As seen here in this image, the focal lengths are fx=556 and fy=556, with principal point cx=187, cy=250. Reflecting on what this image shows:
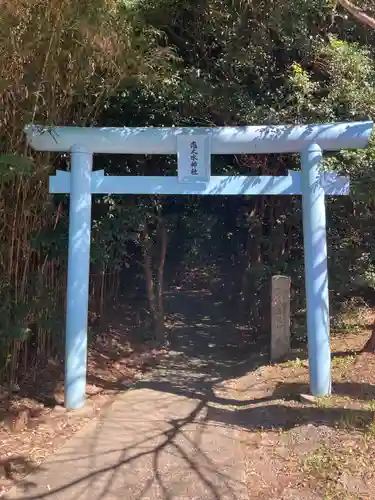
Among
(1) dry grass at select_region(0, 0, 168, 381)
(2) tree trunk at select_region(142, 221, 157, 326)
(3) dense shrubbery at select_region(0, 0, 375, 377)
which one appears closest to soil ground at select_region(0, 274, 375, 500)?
(2) tree trunk at select_region(142, 221, 157, 326)

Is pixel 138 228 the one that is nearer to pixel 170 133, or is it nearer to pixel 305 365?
pixel 170 133

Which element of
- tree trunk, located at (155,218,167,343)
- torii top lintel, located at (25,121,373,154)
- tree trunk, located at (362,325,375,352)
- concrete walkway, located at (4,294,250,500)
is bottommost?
concrete walkway, located at (4,294,250,500)

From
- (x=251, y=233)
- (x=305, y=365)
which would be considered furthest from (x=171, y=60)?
(x=305, y=365)

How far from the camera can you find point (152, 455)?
390cm

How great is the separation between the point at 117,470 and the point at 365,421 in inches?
73.2

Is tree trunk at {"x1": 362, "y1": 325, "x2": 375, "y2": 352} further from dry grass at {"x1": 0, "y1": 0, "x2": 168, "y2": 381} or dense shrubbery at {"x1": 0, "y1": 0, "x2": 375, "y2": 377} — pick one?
dry grass at {"x1": 0, "y1": 0, "x2": 168, "y2": 381}

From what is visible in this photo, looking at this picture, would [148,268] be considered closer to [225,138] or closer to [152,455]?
[225,138]

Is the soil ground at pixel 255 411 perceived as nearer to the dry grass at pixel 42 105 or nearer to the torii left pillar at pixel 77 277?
the torii left pillar at pixel 77 277

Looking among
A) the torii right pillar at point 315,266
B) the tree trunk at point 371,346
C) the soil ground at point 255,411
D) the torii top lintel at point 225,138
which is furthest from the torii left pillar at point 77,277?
the tree trunk at point 371,346

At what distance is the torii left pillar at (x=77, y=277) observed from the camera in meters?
4.88

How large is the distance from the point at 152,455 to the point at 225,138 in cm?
271

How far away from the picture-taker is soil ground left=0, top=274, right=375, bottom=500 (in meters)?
3.50

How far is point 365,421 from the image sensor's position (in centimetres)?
415

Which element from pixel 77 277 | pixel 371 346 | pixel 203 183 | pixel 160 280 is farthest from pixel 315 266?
pixel 160 280
